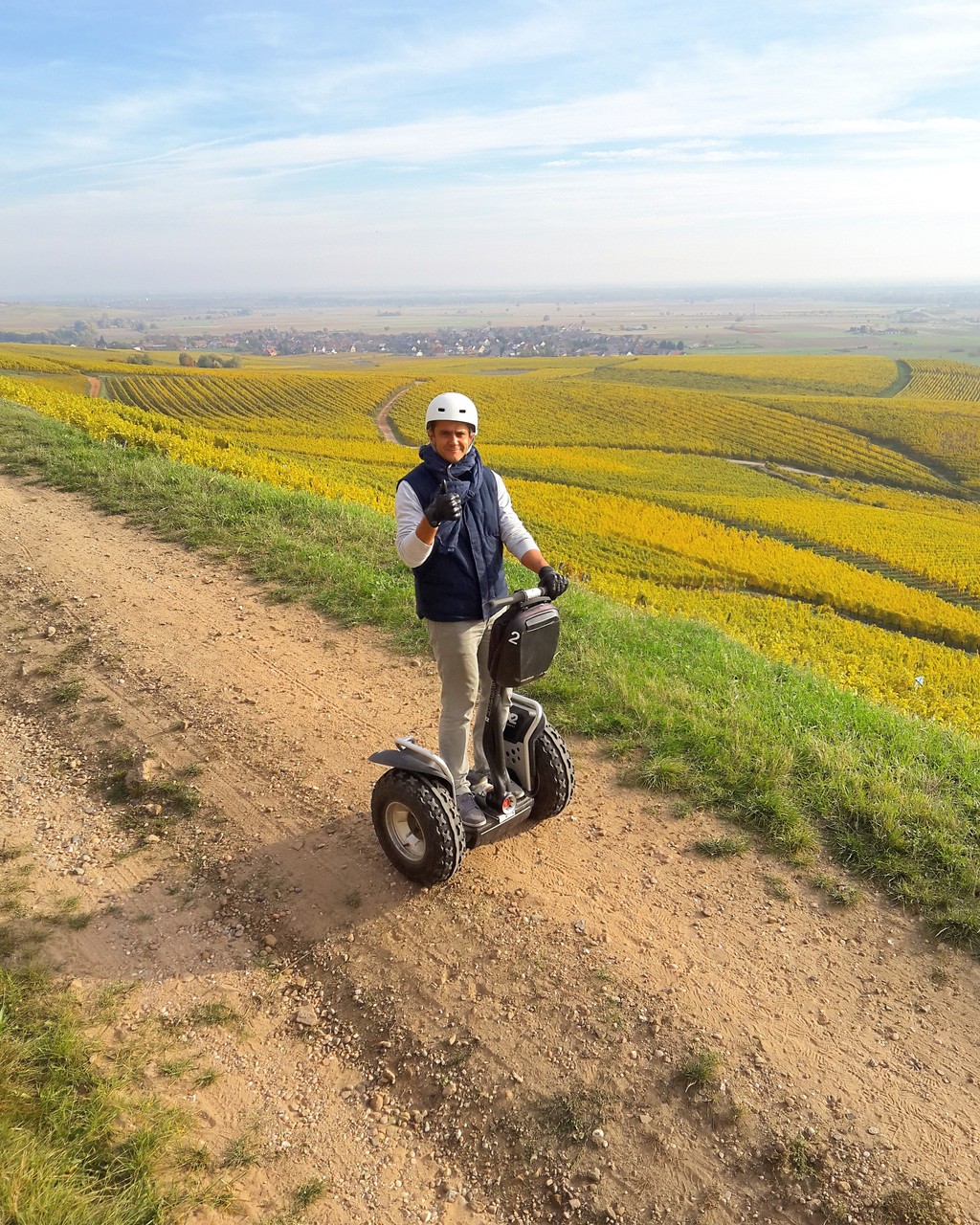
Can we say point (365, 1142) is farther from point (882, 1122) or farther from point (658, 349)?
point (658, 349)

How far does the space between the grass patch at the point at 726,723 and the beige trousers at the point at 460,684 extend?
1.53 m

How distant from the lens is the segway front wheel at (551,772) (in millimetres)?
4648

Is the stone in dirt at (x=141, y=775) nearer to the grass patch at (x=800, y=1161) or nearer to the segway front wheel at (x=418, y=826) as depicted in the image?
the segway front wheel at (x=418, y=826)

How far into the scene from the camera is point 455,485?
3904mm

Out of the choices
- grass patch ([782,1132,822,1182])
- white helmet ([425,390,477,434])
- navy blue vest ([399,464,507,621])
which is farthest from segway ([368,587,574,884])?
grass patch ([782,1132,822,1182])

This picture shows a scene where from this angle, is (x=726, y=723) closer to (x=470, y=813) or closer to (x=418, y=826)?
(x=470, y=813)

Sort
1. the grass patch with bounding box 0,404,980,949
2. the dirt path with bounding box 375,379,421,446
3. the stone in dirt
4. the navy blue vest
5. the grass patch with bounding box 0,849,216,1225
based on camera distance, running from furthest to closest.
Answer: the dirt path with bounding box 375,379,421,446, the stone in dirt, the grass patch with bounding box 0,404,980,949, the navy blue vest, the grass patch with bounding box 0,849,216,1225

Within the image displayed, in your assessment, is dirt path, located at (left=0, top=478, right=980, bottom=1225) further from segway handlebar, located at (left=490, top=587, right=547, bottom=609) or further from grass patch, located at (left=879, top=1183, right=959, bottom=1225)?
segway handlebar, located at (left=490, top=587, right=547, bottom=609)

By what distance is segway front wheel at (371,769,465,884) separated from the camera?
13.4 feet

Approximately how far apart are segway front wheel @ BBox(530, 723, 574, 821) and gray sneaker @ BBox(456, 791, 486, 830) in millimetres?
474

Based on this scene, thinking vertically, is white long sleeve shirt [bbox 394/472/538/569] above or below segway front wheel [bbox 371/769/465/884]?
above

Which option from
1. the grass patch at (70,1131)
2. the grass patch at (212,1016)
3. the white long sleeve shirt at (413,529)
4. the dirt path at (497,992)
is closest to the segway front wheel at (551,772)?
the dirt path at (497,992)

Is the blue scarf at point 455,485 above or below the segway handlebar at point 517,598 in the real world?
above

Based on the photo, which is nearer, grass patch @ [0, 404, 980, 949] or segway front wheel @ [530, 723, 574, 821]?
grass patch @ [0, 404, 980, 949]
